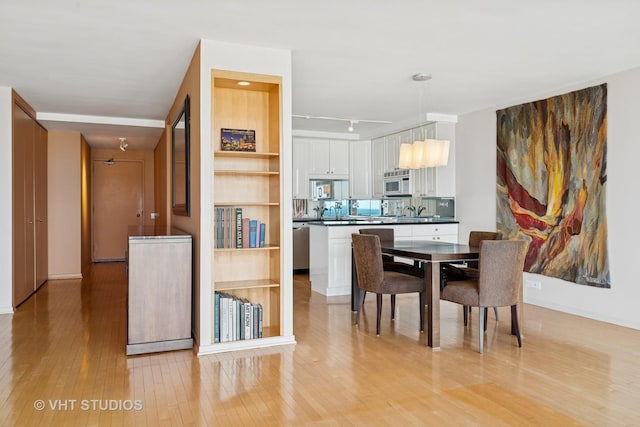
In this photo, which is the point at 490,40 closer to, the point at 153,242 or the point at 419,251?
the point at 419,251

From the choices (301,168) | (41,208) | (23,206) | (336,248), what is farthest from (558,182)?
(41,208)

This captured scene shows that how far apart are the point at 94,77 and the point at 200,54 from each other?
161 cm

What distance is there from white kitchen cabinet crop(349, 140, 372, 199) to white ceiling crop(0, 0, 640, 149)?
2493 millimetres

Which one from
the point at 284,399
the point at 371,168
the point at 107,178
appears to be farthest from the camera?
the point at 107,178

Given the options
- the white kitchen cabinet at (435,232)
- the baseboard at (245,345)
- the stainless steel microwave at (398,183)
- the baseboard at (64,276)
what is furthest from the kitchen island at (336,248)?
the baseboard at (64,276)

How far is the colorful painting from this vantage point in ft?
15.0

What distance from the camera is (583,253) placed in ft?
15.5

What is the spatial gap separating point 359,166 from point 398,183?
1.17 metres

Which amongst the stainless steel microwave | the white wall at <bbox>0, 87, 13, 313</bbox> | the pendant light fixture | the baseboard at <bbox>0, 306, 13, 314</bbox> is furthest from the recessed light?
the baseboard at <bbox>0, 306, 13, 314</bbox>

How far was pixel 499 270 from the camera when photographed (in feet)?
11.8

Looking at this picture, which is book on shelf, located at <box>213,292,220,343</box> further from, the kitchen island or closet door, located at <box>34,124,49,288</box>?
closet door, located at <box>34,124,49,288</box>

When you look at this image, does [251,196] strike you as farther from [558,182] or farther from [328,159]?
[328,159]

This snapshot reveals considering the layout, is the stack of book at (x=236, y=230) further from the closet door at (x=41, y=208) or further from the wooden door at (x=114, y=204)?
the wooden door at (x=114, y=204)

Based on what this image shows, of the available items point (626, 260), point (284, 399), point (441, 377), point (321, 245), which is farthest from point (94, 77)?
Result: point (626, 260)
